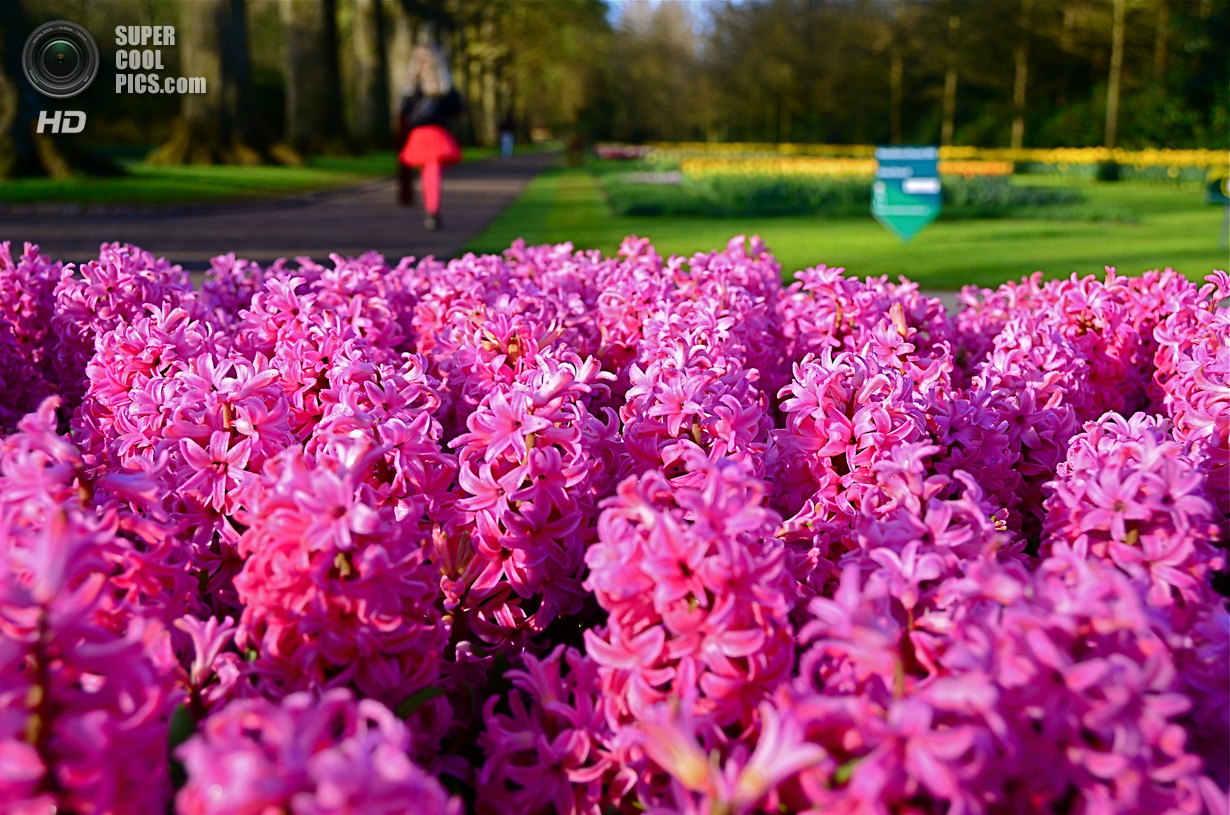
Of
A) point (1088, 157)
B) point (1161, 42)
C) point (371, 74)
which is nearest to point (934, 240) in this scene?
point (1088, 157)

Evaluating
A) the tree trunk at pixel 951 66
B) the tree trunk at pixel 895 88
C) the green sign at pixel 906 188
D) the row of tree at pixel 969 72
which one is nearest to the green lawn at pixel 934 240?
the green sign at pixel 906 188

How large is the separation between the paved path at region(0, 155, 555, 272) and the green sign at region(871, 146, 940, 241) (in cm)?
503

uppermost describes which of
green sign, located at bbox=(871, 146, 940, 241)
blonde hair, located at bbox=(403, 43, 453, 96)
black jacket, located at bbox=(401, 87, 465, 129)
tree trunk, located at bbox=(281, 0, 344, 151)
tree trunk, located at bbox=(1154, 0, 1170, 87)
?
tree trunk, located at bbox=(1154, 0, 1170, 87)

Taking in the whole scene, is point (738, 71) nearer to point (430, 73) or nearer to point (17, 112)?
point (17, 112)

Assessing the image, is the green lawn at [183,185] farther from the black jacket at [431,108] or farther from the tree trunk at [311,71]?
the black jacket at [431,108]

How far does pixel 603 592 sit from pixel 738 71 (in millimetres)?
64346

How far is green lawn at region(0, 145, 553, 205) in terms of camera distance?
51.4 ft

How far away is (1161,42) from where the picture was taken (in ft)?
Result: 136

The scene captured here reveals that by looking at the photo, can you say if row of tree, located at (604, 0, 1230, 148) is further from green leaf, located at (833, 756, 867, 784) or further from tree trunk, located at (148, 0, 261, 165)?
green leaf, located at (833, 756, 867, 784)

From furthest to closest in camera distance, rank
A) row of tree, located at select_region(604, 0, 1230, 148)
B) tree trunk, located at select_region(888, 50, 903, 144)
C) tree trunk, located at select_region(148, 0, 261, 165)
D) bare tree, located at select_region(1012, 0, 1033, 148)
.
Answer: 1. tree trunk, located at select_region(888, 50, 903, 144)
2. bare tree, located at select_region(1012, 0, 1033, 148)
3. row of tree, located at select_region(604, 0, 1230, 148)
4. tree trunk, located at select_region(148, 0, 261, 165)

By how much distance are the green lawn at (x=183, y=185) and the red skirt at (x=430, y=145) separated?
5.80m

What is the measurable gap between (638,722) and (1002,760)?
505 mm

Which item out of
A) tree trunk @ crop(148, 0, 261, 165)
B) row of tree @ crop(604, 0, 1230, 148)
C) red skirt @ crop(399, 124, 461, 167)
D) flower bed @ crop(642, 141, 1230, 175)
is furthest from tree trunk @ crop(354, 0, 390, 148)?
red skirt @ crop(399, 124, 461, 167)

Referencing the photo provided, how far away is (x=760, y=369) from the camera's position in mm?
3102
